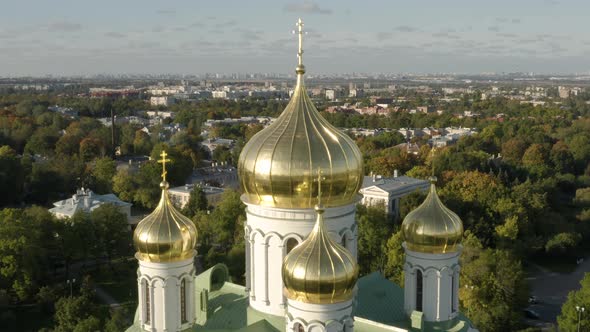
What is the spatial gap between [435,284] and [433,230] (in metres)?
1.04

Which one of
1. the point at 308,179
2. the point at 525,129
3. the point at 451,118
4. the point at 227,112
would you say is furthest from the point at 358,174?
the point at 227,112

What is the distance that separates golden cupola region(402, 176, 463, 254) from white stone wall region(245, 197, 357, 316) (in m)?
1.27

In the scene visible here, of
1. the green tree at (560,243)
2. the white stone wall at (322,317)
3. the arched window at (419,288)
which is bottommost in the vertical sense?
the green tree at (560,243)

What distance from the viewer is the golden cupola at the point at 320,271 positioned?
902 cm

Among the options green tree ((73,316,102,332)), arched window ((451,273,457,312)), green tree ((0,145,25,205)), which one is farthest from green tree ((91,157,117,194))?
arched window ((451,273,457,312))

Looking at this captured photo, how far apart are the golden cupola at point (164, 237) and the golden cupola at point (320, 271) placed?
2.84 meters

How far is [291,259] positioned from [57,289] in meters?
16.4

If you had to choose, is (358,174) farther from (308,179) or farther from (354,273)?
(354,273)

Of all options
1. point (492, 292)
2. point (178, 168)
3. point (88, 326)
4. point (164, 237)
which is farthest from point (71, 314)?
point (178, 168)

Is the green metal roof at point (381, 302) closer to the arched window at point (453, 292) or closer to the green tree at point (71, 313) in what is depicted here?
the arched window at point (453, 292)

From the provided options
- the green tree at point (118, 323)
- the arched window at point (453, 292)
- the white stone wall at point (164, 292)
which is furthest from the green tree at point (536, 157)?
the white stone wall at point (164, 292)

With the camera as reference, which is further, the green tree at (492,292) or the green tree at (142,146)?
the green tree at (142,146)

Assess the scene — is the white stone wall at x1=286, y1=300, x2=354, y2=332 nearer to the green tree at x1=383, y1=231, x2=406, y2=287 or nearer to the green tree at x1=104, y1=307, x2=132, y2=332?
the green tree at x1=104, y1=307, x2=132, y2=332

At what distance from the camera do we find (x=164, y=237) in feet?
37.0
